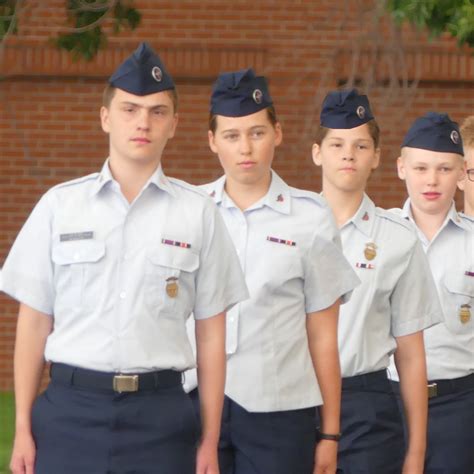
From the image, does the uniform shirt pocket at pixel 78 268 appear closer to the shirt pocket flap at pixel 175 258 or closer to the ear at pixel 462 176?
the shirt pocket flap at pixel 175 258

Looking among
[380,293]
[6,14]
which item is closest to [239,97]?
[380,293]

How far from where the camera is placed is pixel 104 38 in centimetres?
970

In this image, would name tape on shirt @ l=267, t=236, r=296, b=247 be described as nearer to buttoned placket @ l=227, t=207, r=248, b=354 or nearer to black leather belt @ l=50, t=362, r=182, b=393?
buttoned placket @ l=227, t=207, r=248, b=354

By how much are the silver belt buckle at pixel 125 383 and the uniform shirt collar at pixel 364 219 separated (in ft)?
5.70

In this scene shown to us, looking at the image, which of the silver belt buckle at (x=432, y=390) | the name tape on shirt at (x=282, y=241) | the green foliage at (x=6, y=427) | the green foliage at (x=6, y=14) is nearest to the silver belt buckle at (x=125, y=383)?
the name tape on shirt at (x=282, y=241)

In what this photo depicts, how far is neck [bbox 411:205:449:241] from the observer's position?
6.55 m

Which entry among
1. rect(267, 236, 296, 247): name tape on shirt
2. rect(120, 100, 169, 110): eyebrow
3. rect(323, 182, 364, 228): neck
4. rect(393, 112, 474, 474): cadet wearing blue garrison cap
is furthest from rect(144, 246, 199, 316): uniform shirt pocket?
rect(393, 112, 474, 474): cadet wearing blue garrison cap

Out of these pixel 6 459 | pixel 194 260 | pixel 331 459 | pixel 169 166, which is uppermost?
pixel 194 260

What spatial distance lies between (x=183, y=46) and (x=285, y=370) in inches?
295

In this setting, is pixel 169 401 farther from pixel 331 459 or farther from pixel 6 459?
pixel 6 459

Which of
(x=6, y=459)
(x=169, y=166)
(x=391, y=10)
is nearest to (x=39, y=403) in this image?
(x=391, y=10)

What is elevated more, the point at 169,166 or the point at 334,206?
the point at 334,206

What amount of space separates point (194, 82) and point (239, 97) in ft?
23.7

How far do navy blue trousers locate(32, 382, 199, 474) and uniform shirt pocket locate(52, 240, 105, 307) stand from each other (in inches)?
10.2
